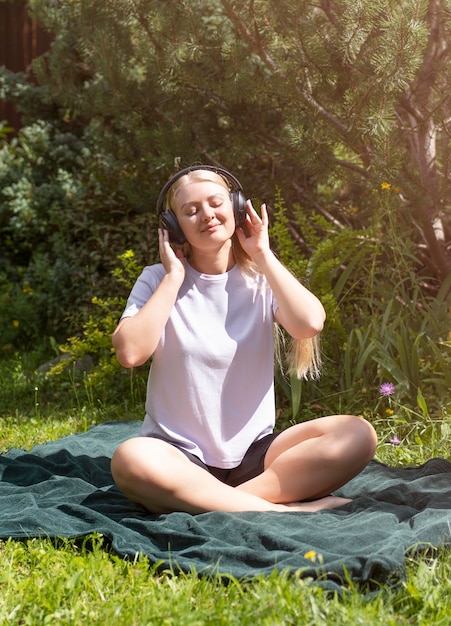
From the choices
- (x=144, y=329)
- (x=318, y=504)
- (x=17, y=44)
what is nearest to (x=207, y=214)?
(x=144, y=329)

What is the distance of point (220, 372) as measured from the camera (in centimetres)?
318

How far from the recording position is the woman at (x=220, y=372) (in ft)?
9.94

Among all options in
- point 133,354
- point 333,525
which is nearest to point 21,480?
point 133,354

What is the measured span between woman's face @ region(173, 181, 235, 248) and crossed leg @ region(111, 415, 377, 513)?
758 millimetres

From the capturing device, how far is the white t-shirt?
314cm

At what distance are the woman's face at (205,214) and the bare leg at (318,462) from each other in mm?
790

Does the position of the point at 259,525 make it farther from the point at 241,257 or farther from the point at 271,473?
the point at 241,257

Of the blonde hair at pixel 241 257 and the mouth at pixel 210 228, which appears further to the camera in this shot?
the blonde hair at pixel 241 257

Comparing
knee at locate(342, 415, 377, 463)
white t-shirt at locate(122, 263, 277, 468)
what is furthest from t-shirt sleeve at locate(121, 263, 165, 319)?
knee at locate(342, 415, 377, 463)

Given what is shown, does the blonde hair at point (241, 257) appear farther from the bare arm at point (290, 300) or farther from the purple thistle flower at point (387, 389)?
the purple thistle flower at point (387, 389)

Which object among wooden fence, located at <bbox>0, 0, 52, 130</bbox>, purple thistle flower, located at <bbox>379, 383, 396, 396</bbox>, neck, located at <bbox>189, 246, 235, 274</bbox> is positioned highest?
wooden fence, located at <bbox>0, 0, 52, 130</bbox>

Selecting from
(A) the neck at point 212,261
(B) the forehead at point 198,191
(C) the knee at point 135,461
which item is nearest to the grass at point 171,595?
(C) the knee at point 135,461

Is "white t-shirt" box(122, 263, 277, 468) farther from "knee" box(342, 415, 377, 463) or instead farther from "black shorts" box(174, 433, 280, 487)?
"knee" box(342, 415, 377, 463)

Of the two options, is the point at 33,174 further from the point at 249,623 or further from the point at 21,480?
the point at 249,623
